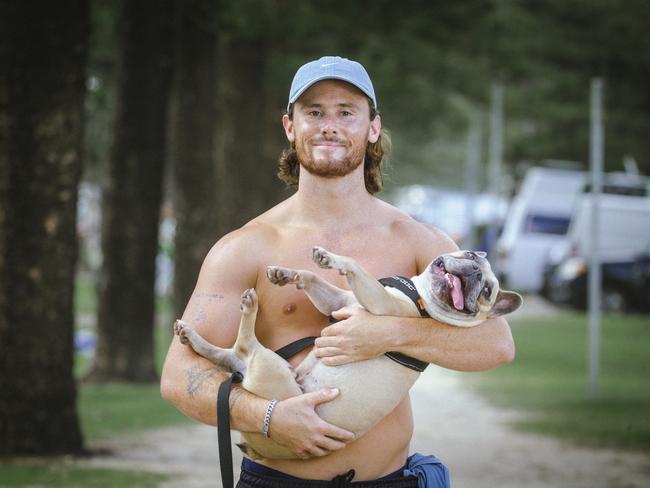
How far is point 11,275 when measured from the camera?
8.91 metres

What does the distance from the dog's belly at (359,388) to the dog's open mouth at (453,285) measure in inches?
11.0

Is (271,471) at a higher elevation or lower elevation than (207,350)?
lower

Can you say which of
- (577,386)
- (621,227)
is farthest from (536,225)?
(577,386)

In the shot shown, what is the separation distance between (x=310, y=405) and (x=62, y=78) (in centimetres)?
638

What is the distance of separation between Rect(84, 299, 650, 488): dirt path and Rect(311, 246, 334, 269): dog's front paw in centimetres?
533

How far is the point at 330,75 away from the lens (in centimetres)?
369

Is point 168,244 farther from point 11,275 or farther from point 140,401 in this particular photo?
point 11,275

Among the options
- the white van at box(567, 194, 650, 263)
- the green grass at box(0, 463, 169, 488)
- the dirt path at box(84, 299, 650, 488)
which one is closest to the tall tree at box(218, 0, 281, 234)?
the dirt path at box(84, 299, 650, 488)

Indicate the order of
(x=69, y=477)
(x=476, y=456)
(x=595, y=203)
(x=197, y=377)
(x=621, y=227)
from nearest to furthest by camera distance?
(x=197, y=377), (x=69, y=477), (x=476, y=456), (x=595, y=203), (x=621, y=227)

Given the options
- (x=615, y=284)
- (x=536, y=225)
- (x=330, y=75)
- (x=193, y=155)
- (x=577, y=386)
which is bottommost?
(x=615, y=284)

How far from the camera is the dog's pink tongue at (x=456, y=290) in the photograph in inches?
136

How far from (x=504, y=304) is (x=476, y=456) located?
6.75 meters

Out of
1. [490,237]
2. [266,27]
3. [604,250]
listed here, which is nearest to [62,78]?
[266,27]

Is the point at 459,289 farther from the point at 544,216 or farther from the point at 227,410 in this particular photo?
the point at 544,216
